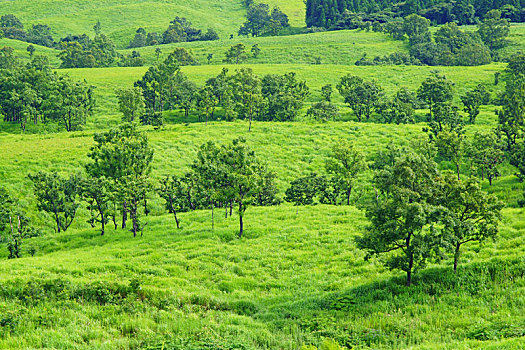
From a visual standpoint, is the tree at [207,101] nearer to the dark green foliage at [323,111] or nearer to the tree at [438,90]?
the dark green foliage at [323,111]

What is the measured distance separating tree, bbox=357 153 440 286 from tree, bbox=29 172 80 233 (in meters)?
34.9

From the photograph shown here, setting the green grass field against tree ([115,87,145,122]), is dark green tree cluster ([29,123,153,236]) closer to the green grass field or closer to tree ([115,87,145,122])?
the green grass field

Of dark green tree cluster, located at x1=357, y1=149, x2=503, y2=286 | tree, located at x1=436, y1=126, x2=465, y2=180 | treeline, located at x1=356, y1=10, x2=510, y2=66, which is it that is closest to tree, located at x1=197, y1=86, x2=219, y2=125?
Result: tree, located at x1=436, y1=126, x2=465, y2=180

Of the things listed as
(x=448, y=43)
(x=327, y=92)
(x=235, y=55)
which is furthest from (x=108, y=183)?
(x=448, y=43)

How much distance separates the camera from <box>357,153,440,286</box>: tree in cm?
2194

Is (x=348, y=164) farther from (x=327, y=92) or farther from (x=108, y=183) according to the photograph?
(x=327, y=92)

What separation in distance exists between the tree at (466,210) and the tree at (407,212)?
97 centimetres

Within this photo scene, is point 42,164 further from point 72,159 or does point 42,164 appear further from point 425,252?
point 425,252

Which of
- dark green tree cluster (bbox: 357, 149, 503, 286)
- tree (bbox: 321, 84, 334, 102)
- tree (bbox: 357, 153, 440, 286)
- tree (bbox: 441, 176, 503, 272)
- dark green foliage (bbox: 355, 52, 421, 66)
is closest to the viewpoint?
tree (bbox: 357, 153, 440, 286)

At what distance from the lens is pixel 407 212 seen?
71.5ft

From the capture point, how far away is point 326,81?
392ft

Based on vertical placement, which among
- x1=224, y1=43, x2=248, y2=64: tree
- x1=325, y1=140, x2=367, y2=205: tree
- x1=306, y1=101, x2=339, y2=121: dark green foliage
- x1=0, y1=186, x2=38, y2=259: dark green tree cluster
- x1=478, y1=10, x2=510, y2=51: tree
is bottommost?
x1=0, y1=186, x2=38, y2=259: dark green tree cluster

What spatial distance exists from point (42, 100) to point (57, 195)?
57.7 metres

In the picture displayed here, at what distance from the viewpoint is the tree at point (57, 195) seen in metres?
42.0
